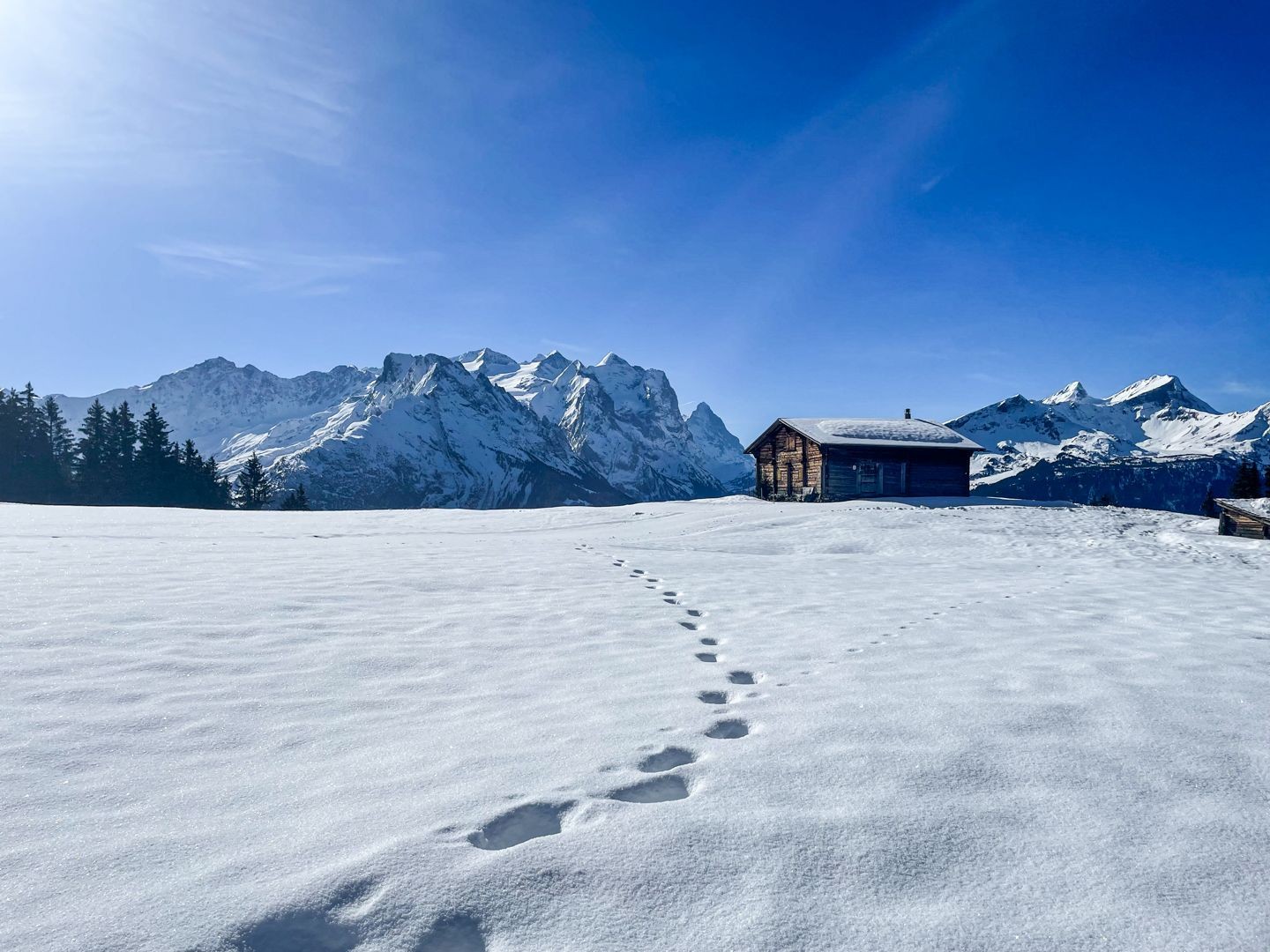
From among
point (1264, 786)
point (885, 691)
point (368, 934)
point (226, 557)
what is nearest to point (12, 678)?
point (368, 934)

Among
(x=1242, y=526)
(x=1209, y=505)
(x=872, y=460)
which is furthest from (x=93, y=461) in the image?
(x=1209, y=505)

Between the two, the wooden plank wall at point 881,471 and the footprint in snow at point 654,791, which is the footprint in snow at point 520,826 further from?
the wooden plank wall at point 881,471

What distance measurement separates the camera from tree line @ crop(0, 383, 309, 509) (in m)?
47.5

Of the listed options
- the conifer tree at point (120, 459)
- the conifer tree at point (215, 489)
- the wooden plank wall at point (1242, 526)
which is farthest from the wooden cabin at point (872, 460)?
the conifer tree at point (215, 489)

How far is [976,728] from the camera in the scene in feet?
11.3

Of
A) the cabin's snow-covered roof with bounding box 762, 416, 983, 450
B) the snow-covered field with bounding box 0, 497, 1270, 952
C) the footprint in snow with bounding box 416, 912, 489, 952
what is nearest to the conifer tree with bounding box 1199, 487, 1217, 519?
the cabin's snow-covered roof with bounding box 762, 416, 983, 450

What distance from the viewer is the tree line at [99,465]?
1869 inches

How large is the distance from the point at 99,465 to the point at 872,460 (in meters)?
56.3

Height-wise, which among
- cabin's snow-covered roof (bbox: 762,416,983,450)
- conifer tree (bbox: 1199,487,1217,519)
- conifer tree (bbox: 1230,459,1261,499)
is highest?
cabin's snow-covered roof (bbox: 762,416,983,450)

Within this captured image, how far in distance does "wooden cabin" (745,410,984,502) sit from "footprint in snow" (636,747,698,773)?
29.5m

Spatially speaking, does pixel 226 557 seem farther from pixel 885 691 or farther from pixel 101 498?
pixel 101 498

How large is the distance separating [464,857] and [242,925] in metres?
0.66

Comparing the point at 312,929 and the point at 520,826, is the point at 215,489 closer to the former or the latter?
the point at 520,826

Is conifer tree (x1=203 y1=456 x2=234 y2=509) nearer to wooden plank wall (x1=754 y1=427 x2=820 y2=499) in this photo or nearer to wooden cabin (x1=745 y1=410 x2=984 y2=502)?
wooden plank wall (x1=754 y1=427 x2=820 y2=499)
